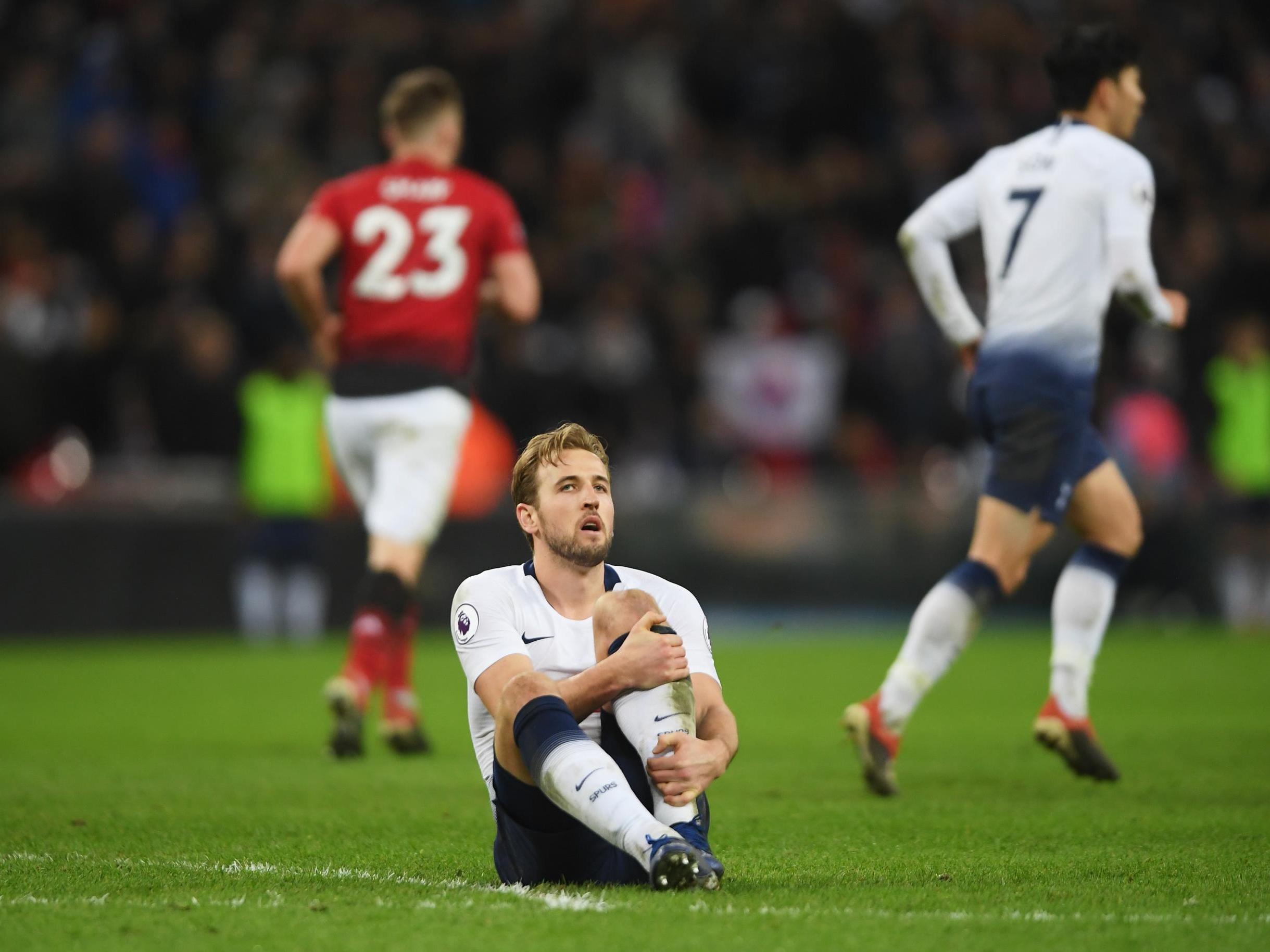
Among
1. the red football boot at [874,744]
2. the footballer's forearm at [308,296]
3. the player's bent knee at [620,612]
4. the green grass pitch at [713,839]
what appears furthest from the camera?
the footballer's forearm at [308,296]

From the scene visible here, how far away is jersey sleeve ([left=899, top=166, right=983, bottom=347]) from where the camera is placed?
667cm

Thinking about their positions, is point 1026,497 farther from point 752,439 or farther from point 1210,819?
point 752,439

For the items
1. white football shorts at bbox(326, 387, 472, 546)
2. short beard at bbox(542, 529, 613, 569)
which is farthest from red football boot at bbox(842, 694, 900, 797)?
white football shorts at bbox(326, 387, 472, 546)

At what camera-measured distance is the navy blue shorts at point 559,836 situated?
173 inches

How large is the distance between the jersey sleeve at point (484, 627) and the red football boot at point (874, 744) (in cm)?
197

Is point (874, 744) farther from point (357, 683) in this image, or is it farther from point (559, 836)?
point (357, 683)

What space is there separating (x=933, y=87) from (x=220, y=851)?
53.4 ft

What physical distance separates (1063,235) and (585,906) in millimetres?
3305

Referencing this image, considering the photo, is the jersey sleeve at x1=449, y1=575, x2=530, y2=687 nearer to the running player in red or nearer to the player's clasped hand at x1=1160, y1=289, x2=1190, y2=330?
the player's clasped hand at x1=1160, y1=289, x2=1190, y2=330

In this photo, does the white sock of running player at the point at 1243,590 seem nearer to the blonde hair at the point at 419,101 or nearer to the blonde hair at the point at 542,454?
the blonde hair at the point at 419,101

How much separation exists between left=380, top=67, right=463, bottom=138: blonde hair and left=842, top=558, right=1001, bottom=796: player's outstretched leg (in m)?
3.04

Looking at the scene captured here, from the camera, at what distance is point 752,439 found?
671 inches

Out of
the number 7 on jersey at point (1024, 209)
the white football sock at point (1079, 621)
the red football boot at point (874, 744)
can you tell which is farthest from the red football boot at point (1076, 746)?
the number 7 on jersey at point (1024, 209)

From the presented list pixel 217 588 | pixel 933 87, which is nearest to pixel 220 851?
pixel 217 588
